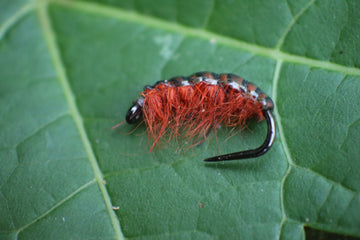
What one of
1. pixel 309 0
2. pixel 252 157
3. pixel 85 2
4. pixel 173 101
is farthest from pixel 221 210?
pixel 85 2

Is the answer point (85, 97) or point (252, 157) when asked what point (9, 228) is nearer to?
Result: point (85, 97)

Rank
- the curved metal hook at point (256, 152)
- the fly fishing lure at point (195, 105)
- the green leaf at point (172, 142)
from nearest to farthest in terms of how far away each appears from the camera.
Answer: the green leaf at point (172, 142) → the curved metal hook at point (256, 152) → the fly fishing lure at point (195, 105)

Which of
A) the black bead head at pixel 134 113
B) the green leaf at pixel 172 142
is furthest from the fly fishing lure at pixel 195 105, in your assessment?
the green leaf at pixel 172 142

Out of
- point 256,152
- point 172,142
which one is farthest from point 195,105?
point 256,152

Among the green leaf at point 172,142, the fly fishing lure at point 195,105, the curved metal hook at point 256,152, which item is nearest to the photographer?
the green leaf at point 172,142

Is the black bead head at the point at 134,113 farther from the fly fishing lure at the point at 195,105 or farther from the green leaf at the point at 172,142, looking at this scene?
the green leaf at the point at 172,142

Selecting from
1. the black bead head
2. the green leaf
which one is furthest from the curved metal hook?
the black bead head

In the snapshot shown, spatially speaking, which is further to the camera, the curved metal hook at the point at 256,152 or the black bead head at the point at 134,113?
the black bead head at the point at 134,113
